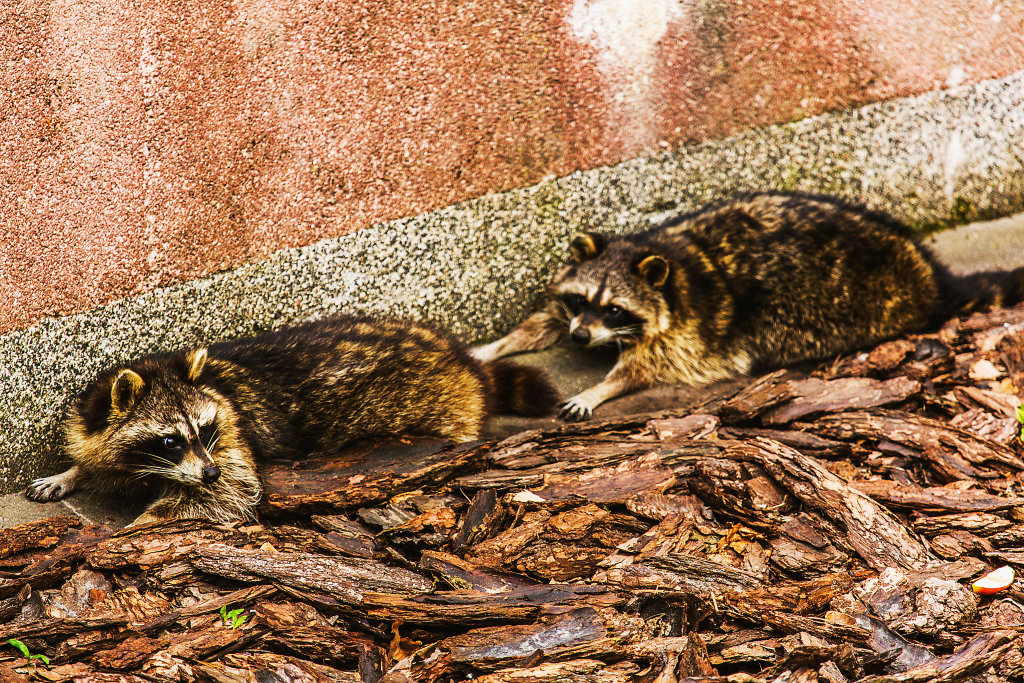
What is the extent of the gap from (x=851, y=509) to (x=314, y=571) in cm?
174

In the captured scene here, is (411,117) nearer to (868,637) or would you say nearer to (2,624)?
(2,624)

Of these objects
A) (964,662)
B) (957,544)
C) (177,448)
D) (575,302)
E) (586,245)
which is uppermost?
(586,245)

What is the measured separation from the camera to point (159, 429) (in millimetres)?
2812

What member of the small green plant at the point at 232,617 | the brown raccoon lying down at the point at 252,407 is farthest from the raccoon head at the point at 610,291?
the small green plant at the point at 232,617

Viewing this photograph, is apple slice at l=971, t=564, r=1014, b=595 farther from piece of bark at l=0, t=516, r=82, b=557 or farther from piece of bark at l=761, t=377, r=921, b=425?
piece of bark at l=0, t=516, r=82, b=557

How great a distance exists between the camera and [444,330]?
369cm

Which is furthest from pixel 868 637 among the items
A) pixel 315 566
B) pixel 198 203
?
pixel 198 203

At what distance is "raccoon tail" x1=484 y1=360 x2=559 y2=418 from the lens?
3.68m

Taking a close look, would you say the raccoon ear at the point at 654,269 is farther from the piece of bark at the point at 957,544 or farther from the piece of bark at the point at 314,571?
the piece of bark at the point at 314,571

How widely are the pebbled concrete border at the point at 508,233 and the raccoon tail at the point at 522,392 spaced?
0.44 meters

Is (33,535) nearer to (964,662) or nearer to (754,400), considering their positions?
(754,400)

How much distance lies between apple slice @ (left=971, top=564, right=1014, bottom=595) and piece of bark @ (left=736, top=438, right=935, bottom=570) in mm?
150

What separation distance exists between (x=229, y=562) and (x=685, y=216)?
288 centimetres

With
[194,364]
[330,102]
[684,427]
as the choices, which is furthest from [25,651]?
[684,427]
